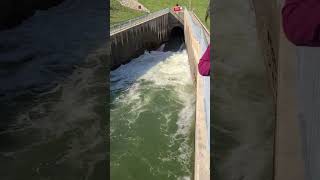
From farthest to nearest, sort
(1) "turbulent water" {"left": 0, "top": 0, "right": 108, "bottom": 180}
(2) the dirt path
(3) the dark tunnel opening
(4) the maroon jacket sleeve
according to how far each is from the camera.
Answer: (2) the dirt path
(3) the dark tunnel opening
(1) "turbulent water" {"left": 0, "top": 0, "right": 108, "bottom": 180}
(4) the maroon jacket sleeve

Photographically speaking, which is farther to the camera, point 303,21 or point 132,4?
point 132,4

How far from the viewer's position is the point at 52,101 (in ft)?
35.8

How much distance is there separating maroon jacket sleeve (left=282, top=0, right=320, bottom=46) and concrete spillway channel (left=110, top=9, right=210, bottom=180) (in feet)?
15.8

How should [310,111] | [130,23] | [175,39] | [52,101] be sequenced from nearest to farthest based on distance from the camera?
[310,111] → [52,101] → [130,23] → [175,39]

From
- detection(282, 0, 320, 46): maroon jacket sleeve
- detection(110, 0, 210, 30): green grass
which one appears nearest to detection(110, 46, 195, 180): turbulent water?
detection(110, 0, 210, 30): green grass

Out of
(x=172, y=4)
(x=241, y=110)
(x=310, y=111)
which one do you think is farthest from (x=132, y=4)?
(x=310, y=111)

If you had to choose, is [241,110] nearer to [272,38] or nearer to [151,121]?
[151,121]

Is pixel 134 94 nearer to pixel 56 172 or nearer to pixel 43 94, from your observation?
pixel 43 94

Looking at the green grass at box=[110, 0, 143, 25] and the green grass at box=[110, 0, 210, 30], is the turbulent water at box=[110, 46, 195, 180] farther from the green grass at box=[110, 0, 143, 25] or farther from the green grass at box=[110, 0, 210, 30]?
the green grass at box=[110, 0, 210, 30]

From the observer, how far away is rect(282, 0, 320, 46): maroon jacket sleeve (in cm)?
242

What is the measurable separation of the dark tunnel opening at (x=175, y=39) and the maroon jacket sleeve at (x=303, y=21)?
61.9 ft

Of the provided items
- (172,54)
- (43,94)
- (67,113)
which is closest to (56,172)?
(67,113)

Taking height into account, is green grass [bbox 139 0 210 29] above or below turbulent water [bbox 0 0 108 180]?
above

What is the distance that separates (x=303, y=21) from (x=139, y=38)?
56.0 ft
